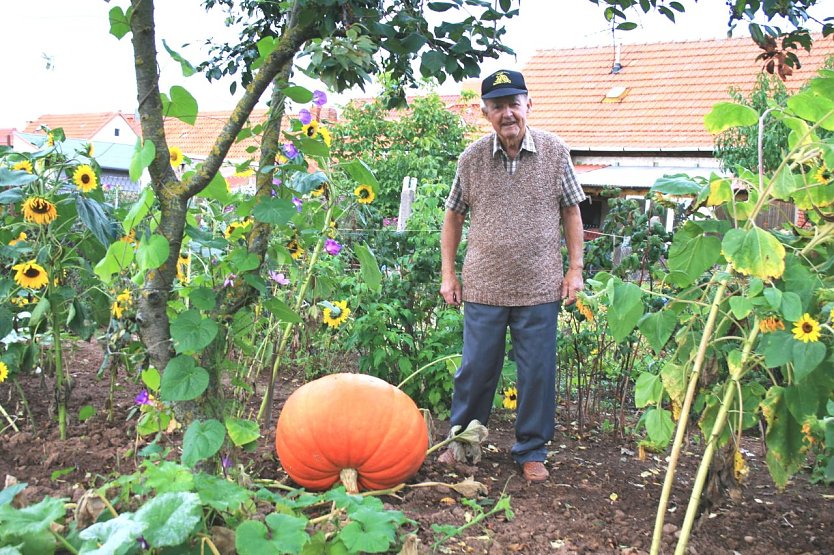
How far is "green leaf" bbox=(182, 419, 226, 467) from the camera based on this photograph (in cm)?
191

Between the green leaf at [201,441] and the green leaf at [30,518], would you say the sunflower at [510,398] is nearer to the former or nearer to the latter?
the green leaf at [201,441]

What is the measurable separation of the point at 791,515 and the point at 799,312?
1271 mm

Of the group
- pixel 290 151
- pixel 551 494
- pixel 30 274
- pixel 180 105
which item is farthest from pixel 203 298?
pixel 551 494

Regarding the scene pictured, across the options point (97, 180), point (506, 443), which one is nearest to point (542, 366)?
point (506, 443)

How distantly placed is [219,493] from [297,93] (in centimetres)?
105

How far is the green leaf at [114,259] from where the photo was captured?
6.50 feet

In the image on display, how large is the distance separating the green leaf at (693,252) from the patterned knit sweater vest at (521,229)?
1.08 metres

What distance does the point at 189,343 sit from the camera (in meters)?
1.98

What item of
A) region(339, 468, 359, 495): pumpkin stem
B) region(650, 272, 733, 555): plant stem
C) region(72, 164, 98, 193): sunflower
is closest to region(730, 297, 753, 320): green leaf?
region(650, 272, 733, 555): plant stem

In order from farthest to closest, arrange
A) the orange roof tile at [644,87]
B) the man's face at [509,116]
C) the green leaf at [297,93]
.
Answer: the orange roof tile at [644,87] < the man's face at [509,116] < the green leaf at [297,93]

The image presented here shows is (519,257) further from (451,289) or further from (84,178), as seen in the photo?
(84,178)

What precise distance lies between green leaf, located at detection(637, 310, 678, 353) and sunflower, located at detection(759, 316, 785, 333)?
0.73 feet

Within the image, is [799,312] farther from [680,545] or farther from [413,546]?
[413,546]

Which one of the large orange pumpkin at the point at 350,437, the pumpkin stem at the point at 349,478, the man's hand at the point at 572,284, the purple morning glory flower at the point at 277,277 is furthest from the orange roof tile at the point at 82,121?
the pumpkin stem at the point at 349,478
